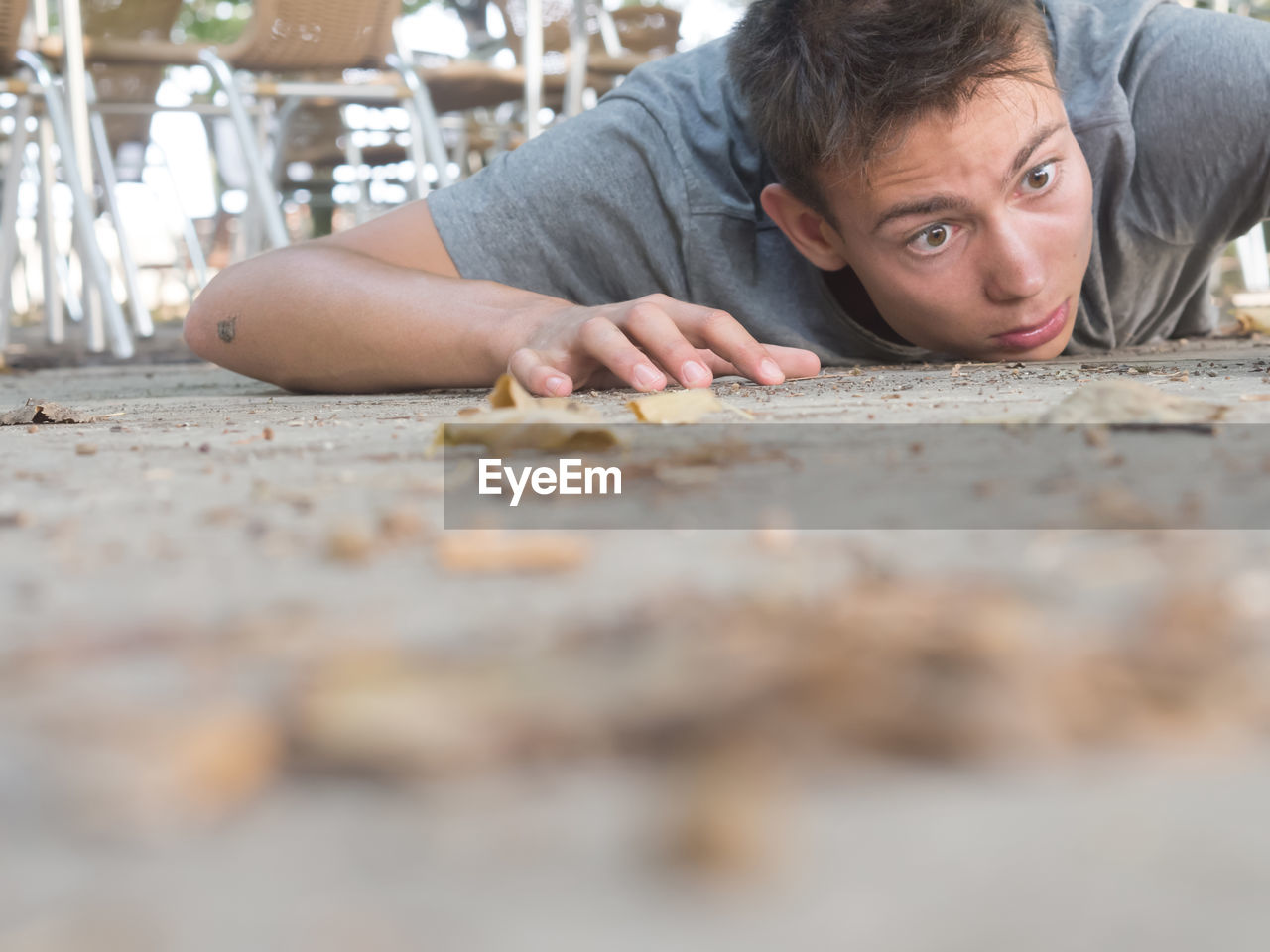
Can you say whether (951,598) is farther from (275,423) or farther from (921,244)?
(921,244)

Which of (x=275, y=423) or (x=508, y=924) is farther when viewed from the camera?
(x=275, y=423)

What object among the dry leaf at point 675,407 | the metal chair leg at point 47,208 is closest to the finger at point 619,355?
the dry leaf at point 675,407

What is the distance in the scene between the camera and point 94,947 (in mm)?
250

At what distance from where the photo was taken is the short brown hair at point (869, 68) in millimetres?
1617

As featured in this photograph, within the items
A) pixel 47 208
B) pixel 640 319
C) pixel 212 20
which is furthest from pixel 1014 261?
pixel 212 20

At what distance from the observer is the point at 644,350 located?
1429mm

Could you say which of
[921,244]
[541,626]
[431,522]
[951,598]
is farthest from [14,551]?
[921,244]

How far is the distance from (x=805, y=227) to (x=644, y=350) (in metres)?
0.56

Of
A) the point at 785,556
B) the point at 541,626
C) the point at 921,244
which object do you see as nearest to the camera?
the point at 541,626

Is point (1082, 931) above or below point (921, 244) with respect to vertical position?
below

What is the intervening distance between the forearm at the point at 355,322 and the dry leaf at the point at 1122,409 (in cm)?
81

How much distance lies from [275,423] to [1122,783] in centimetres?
108

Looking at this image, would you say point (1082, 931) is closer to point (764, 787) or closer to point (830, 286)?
point (764, 787)

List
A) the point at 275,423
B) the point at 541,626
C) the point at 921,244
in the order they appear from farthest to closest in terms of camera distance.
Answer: the point at 921,244
the point at 275,423
the point at 541,626
